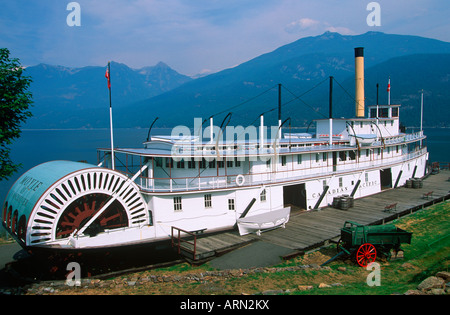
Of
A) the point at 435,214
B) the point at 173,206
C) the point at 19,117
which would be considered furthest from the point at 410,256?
the point at 19,117

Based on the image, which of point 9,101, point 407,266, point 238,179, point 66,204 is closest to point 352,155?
point 238,179

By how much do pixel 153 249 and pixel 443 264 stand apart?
13880 millimetres

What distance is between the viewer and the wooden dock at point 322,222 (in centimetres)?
1850

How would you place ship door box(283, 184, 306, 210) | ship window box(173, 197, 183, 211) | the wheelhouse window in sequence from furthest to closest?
ship door box(283, 184, 306, 210) < the wheelhouse window < ship window box(173, 197, 183, 211)

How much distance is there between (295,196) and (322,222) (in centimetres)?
494

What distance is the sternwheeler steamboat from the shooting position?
17.5 meters

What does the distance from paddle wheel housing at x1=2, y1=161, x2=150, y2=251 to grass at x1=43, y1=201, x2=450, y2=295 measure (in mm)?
3943

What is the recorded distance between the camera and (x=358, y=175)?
29578mm

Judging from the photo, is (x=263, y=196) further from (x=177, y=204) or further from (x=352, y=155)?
(x=352, y=155)

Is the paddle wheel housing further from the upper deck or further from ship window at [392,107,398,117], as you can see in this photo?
ship window at [392,107,398,117]

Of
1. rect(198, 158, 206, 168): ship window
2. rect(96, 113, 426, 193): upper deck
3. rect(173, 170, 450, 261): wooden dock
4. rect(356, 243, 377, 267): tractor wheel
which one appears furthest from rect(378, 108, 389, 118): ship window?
rect(356, 243, 377, 267): tractor wheel

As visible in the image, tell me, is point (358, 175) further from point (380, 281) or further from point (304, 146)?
point (380, 281)

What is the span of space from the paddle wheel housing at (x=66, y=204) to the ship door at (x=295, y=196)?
12465 millimetres

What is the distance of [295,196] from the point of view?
27.4m
